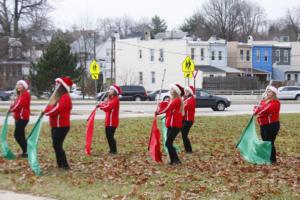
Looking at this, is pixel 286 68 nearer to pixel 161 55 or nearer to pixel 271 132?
pixel 161 55

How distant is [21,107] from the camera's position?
1393 centimetres

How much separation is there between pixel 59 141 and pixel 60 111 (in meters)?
0.65

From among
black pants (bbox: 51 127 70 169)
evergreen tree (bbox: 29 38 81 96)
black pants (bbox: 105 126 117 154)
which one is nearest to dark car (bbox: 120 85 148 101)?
evergreen tree (bbox: 29 38 81 96)

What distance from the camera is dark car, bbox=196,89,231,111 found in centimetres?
3938

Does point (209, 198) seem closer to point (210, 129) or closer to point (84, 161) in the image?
point (84, 161)

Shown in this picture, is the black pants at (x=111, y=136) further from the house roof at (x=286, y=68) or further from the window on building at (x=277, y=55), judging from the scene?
the window on building at (x=277, y=55)

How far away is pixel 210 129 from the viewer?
2241 centimetres

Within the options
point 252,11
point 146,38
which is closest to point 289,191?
point 146,38

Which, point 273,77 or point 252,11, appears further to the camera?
point 252,11

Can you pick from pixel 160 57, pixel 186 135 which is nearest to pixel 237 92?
pixel 160 57

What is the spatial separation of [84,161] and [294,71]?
75.1 m

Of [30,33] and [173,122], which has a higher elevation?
[30,33]

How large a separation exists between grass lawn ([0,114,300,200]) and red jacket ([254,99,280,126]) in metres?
0.98

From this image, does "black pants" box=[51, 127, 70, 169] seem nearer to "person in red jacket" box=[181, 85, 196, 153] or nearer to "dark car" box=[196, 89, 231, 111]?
"person in red jacket" box=[181, 85, 196, 153]
